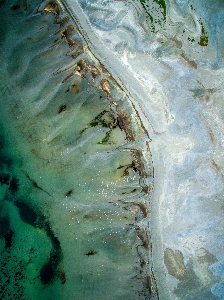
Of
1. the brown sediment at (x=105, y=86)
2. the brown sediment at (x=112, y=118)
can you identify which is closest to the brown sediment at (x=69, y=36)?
the brown sediment at (x=112, y=118)

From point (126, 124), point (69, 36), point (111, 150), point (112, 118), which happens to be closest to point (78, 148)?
point (111, 150)

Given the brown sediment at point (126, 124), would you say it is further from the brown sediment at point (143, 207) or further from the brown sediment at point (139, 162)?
the brown sediment at point (143, 207)

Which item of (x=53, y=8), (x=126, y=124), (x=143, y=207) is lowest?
(x=143, y=207)

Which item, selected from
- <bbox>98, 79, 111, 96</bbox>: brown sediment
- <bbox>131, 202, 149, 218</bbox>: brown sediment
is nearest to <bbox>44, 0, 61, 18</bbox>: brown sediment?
<bbox>98, 79, 111, 96</bbox>: brown sediment

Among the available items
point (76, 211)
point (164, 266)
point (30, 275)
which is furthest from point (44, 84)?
point (164, 266)

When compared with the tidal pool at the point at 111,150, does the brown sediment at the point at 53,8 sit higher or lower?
Result: higher

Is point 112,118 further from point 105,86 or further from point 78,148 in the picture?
point 78,148

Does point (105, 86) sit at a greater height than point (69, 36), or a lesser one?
lesser
